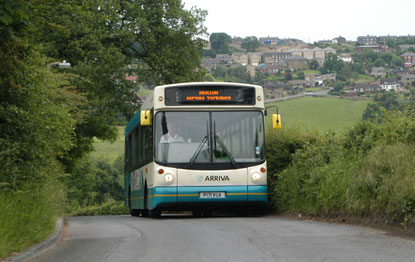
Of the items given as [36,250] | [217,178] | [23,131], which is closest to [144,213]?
[217,178]

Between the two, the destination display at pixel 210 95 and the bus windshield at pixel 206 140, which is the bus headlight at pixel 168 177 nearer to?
the bus windshield at pixel 206 140

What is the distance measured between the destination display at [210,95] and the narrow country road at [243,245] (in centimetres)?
499

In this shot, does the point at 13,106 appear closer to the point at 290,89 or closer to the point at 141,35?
the point at 141,35

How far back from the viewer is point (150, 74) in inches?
1487

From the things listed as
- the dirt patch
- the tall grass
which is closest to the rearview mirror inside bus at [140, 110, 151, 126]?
the tall grass

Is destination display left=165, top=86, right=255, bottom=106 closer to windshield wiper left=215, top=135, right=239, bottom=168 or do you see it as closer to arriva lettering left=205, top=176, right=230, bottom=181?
windshield wiper left=215, top=135, right=239, bottom=168

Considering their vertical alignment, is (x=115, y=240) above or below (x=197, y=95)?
below

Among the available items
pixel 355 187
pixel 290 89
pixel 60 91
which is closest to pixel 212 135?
pixel 355 187

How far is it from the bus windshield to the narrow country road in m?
3.97

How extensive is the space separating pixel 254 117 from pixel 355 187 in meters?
5.09

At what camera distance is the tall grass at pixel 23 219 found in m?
10.4

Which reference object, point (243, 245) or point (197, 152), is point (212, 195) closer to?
point (197, 152)

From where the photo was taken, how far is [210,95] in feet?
60.4

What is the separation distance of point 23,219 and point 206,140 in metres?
7.10
